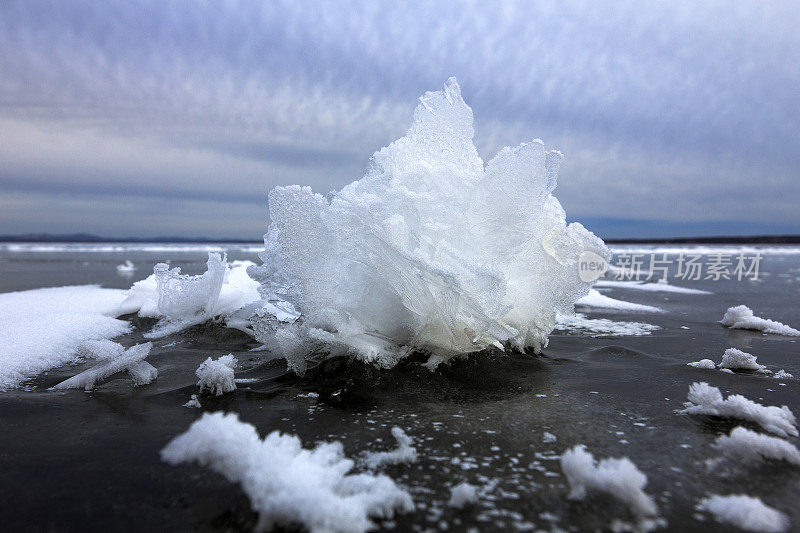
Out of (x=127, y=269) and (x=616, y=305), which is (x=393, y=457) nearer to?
(x=616, y=305)

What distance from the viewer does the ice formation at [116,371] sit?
8.81 feet

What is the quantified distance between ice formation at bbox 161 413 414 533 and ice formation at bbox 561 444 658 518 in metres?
0.55

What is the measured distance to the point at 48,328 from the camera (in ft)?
12.7

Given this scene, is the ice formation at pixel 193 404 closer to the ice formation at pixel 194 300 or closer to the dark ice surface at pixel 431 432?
the dark ice surface at pixel 431 432

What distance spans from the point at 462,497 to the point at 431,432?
56cm

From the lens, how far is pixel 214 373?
2.61 m

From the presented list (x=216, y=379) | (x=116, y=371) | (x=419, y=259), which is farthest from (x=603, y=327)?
(x=116, y=371)

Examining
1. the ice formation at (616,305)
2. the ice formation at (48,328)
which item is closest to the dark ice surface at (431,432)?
the ice formation at (48,328)

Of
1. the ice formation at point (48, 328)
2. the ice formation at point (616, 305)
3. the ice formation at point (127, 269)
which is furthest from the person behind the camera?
the ice formation at point (127, 269)

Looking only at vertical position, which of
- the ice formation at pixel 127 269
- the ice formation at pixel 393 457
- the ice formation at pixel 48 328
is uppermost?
the ice formation at pixel 393 457

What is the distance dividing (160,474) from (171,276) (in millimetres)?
3115

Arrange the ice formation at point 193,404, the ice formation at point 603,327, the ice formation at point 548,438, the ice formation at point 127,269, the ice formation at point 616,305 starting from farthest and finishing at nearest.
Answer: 1. the ice formation at point 127,269
2. the ice formation at point 616,305
3. the ice formation at point 603,327
4. the ice formation at point 193,404
5. the ice formation at point 548,438

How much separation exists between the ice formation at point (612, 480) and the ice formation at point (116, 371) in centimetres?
234

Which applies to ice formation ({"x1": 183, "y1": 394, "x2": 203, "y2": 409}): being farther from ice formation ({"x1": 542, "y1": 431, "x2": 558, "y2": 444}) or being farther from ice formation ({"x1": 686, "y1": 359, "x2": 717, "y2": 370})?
ice formation ({"x1": 686, "y1": 359, "x2": 717, "y2": 370})
